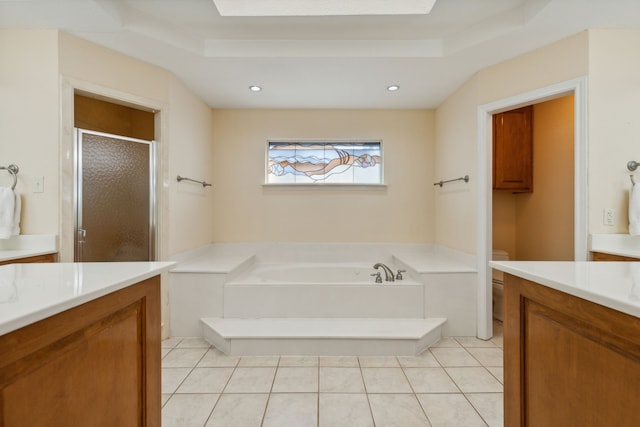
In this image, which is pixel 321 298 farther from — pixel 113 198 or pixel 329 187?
pixel 113 198

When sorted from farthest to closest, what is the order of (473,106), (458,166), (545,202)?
(545,202) < (458,166) < (473,106)

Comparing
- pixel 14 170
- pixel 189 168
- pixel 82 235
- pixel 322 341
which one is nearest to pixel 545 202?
pixel 322 341

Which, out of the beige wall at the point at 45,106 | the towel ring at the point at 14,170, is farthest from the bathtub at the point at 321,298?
the towel ring at the point at 14,170

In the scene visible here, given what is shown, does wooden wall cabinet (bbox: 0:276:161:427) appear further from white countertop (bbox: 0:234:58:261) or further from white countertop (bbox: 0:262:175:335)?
white countertop (bbox: 0:234:58:261)

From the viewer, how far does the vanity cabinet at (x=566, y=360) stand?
680 millimetres

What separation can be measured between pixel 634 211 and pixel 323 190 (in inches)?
104

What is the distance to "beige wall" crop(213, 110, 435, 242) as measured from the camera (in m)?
3.60

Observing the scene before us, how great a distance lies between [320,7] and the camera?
6.47 feet

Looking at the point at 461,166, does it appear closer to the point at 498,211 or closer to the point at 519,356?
the point at 498,211

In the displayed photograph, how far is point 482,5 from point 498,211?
2.42 m

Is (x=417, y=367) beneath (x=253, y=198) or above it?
beneath

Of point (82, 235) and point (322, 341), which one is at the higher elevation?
point (82, 235)

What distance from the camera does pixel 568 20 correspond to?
1.91 m

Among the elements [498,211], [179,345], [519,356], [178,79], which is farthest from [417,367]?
[178,79]
